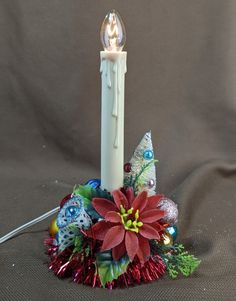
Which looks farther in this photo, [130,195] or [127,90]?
[127,90]

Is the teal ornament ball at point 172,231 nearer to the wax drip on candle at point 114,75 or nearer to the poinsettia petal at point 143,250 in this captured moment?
the poinsettia petal at point 143,250

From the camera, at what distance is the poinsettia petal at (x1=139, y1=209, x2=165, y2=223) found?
586 mm

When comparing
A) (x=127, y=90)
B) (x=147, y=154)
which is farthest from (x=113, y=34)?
(x=127, y=90)

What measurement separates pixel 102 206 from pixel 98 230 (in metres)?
0.03

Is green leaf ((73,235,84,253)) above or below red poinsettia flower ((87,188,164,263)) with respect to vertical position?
below

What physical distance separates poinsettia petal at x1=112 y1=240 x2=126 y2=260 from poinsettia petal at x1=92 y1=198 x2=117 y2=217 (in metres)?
0.04

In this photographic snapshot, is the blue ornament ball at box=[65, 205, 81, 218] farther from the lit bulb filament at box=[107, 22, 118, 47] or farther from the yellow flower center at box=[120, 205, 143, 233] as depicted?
the lit bulb filament at box=[107, 22, 118, 47]

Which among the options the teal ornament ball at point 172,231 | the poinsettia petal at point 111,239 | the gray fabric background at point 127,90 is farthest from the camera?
the gray fabric background at point 127,90

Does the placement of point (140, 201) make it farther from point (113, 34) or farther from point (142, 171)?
point (113, 34)

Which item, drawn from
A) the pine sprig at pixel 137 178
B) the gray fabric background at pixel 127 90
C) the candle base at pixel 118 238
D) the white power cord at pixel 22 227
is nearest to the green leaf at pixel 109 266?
the candle base at pixel 118 238

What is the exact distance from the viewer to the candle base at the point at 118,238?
1.88 ft

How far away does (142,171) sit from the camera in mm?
636

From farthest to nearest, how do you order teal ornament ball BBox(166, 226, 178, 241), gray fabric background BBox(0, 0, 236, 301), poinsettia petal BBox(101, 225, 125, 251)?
gray fabric background BBox(0, 0, 236, 301)
teal ornament ball BBox(166, 226, 178, 241)
poinsettia petal BBox(101, 225, 125, 251)

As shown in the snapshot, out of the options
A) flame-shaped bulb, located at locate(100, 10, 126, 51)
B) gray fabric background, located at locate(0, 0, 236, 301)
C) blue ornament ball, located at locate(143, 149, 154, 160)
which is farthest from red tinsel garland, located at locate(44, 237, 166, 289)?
gray fabric background, located at locate(0, 0, 236, 301)
